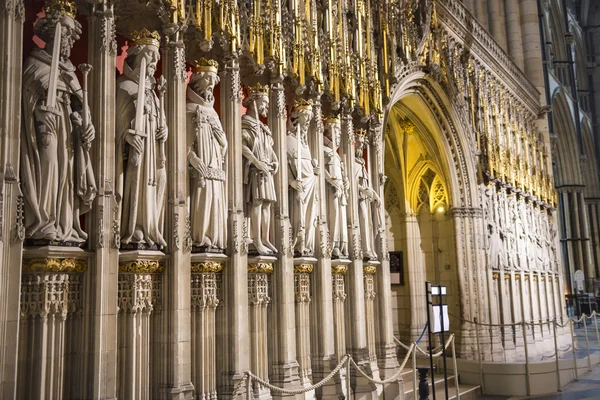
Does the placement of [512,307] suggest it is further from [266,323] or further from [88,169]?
[88,169]

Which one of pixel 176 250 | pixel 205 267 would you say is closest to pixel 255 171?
pixel 205 267

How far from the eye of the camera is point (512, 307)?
1978cm

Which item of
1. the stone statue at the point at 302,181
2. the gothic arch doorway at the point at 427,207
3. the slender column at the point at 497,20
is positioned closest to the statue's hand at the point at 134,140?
the stone statue at the point at 302,181

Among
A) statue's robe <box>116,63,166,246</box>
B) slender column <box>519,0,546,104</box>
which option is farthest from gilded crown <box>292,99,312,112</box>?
slender column <box>519,0,546,104</box>

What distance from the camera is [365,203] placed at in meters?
11.6

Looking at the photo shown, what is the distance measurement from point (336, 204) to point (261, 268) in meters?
2.37

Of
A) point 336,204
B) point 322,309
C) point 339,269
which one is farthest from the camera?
point 339,269

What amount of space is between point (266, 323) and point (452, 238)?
413 inches

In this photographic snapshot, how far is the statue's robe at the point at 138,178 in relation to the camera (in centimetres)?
659

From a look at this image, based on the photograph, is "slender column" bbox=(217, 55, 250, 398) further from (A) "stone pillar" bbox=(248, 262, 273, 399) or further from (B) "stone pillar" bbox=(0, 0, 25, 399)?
(B) "stone pillar" bbox=(0, 0, 25, 399)

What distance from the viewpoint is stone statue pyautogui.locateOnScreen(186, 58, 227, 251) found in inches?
294

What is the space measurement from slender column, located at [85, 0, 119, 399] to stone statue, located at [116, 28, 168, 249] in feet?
0.66

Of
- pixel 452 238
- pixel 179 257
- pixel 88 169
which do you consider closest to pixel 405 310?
pixel 452 238

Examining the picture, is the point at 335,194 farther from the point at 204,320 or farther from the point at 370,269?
the point at 204,320
